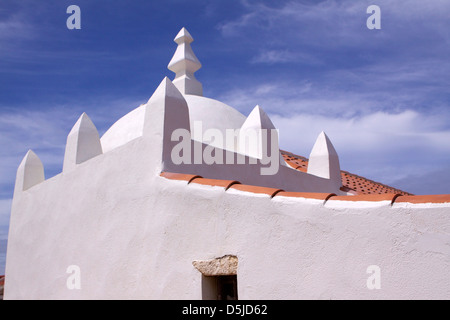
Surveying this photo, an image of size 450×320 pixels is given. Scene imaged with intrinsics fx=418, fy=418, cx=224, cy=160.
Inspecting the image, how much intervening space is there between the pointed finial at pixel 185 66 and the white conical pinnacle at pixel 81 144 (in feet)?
8.93

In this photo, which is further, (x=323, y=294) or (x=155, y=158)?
(x=155, y=158)

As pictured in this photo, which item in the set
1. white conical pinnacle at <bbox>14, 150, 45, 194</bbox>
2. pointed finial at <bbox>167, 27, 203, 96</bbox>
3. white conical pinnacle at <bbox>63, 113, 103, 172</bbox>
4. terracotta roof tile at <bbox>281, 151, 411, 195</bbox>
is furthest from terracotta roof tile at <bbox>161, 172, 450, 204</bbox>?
terracotta roof tile at <bbox>281, 151, 411, 195</bbox>

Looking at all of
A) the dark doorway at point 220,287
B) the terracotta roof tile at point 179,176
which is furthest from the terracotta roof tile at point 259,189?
the dark doorway at point 220,287

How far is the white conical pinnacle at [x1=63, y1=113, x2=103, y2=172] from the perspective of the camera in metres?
7.02

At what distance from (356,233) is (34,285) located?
583 cm

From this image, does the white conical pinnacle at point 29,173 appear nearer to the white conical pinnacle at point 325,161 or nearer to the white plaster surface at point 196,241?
the white plaster surface at point 196,241

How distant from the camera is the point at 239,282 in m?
4.10

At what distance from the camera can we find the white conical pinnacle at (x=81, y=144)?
702cm

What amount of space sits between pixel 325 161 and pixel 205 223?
15.8 ft

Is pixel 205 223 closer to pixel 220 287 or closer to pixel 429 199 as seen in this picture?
pixel 220 287
